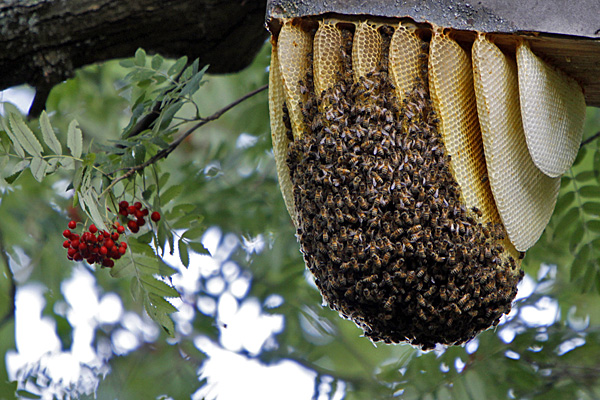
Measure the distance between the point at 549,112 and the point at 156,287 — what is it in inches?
45.0

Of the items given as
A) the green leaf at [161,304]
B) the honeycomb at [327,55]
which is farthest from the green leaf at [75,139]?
the honeycomb at [327,55]

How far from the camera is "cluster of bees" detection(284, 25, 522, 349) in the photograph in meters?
1.48

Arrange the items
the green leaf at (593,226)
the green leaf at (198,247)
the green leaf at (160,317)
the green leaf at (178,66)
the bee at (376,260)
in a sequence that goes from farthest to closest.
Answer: the green leaf at (593,226)
the green leaf at (198,247)
the green leaf at (178,66)
the green leaf at (160,317)
the bee at (376,260)

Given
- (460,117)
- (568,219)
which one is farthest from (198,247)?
(568,219)

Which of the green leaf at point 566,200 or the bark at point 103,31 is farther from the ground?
the bark at point 103,31

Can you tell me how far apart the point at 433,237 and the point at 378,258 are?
14 cm

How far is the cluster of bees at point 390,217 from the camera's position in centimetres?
148

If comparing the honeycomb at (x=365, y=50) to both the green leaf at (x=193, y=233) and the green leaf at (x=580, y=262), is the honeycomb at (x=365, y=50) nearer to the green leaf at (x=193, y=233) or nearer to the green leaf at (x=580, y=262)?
the green leaf at (x=193, y=233)

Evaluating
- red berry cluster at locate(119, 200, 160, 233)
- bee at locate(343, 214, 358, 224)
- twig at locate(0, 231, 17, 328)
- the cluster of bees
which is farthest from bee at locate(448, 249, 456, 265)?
twig at locate(0, 231, 17, 328)

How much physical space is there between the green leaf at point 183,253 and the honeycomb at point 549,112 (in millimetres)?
1099

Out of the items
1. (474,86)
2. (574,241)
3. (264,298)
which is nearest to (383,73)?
(474,86)

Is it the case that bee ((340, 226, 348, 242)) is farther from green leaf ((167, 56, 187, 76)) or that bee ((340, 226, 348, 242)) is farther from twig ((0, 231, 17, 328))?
twig ((0, 231, 17, 328))

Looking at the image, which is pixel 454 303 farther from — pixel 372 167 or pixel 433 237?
pixel 372 167

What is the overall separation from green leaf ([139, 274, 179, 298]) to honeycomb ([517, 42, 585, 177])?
1019mm
